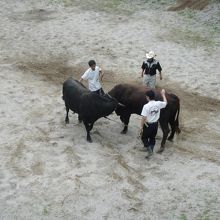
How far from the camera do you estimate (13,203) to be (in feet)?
32.0

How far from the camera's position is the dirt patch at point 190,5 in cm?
2166

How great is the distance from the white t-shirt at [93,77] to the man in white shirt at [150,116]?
7.42 ft

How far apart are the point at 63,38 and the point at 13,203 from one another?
10.5 meters

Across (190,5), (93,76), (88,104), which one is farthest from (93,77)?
(190,5)

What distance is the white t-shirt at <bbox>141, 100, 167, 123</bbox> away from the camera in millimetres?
10719

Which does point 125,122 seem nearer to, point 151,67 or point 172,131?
point 172,131

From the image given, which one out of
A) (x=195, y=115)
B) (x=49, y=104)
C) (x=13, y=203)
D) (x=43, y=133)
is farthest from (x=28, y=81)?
(x=13, y=203)

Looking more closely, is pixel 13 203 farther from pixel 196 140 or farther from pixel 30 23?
pixel 30 23

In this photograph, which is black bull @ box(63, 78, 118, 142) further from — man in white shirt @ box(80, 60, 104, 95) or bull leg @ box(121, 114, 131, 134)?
bull leg @ box(121, 114, 131, 134)

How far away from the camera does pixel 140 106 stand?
1198cm

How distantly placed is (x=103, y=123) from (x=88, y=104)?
1.47 meters

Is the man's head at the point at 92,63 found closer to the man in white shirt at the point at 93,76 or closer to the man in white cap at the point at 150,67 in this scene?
the man in white shirt at the point at 93,76

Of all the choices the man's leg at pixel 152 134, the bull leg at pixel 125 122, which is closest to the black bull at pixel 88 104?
the bull leg at pixel 125 122

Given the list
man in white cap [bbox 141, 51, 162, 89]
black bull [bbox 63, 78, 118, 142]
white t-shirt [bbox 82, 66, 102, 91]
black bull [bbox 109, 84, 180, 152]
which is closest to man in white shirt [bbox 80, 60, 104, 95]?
white t-shirt [bbox 82, 66, 102, 91]
